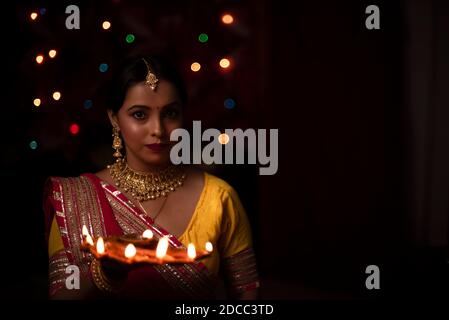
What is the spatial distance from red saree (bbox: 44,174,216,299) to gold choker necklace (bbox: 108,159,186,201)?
35 millimetres

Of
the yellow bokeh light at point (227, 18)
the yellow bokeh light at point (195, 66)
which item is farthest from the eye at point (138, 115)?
the yellow bokeh light at point (227, 18)

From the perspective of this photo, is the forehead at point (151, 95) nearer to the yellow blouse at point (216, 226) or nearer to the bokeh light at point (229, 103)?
the yellow blouse at point (216, 226)

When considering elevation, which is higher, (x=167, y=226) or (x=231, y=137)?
(x=231, y=137)

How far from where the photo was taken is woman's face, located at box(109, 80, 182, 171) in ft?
4.32

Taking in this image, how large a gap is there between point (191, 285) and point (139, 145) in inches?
17.6

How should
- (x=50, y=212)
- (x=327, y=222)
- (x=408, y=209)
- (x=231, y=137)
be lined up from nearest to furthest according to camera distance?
(x=50, y=212)
(x=231, y=137)
(x=408, y=209)
(x=327, y=222)

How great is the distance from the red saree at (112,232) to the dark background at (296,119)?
34 centimetres

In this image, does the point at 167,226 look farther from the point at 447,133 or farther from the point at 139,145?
the point at 447,133

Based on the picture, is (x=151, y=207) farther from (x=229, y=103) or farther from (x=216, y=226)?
(x=229, y=103)

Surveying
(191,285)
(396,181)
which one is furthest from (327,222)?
(191,285)

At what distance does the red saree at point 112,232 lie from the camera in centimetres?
136
